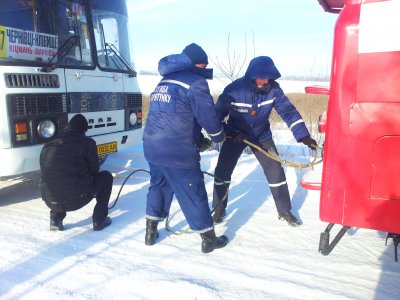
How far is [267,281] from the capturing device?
2846 mm

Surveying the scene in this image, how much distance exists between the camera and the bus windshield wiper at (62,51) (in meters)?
4.20

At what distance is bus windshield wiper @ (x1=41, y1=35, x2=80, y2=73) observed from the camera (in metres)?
4.20

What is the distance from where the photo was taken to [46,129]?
4.27 metres

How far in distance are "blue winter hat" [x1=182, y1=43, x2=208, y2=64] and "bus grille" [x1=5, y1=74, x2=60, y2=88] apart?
5.77 feet

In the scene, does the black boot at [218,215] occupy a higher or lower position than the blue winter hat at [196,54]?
lower

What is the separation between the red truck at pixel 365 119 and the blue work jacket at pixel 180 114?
110 cm

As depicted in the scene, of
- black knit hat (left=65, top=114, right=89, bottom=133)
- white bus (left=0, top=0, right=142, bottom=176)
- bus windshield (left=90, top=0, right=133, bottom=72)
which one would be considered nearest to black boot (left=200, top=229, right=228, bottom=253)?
black knit hat (left=65, top=114, right=89, bottom=133)

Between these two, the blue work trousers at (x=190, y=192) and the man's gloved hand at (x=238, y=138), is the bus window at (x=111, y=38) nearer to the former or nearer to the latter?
Answer: the man's gloved hand at (x=238, y=138)

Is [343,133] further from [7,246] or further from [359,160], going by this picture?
[7,246]

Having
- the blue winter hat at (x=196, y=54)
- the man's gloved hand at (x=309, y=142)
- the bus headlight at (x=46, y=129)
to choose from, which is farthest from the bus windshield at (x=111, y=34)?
the man's gloved hand at (x=309, y=142)

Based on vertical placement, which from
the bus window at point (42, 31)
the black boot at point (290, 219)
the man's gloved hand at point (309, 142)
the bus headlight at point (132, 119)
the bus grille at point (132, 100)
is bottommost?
the black boot at point (290, 219)

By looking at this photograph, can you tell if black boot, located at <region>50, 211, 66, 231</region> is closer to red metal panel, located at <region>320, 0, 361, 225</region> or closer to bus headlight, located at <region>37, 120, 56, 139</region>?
bus headlight, located at <region>37, 120, 56, 139</region>

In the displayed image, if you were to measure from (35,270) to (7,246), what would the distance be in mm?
614

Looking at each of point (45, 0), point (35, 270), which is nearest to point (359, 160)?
point (35, 270)
